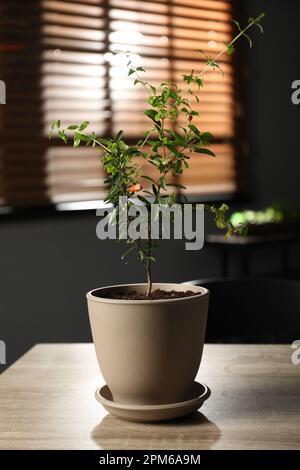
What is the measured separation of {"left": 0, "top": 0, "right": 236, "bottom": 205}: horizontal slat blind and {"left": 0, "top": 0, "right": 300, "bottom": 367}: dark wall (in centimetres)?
20

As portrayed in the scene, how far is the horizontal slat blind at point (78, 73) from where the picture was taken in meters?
3.15

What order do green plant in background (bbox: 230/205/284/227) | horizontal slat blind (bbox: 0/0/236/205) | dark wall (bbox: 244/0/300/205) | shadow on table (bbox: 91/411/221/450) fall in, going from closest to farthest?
1. shadow on table (bbox: 91/411/221/450)
2. horizontal slat blind (bbox: 0/0/236/205)
3. green plant in background (bbox: 230/205/284/227)
4. dark wall (bbox: 244/0/300/205)

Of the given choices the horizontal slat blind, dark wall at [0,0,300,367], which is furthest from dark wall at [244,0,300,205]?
the horizontal slat blind

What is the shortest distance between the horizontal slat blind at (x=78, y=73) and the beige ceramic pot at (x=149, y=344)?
2404 mm

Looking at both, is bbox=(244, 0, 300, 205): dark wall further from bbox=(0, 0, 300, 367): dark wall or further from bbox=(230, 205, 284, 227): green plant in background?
bbox=(230, 205, 284, 227): green plant in background

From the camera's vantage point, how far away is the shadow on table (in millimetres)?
780

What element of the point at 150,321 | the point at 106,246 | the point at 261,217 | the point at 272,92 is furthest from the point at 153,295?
the point at 272,92

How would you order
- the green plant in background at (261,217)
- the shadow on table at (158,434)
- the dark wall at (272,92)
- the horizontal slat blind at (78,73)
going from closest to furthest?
1. the shadow on table at (158,434)
2. the horizontal slat blind at (78,73)
3. the green plant in background at (261,217)
4. the dark wall at (272,92)

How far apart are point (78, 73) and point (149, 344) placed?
2.73 meters

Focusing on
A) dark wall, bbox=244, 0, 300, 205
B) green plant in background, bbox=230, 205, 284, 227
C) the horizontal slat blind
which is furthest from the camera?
dark wall, bbox=244, 0, 300, 205

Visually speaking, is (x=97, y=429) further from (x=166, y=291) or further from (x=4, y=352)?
(x=4, y=352)

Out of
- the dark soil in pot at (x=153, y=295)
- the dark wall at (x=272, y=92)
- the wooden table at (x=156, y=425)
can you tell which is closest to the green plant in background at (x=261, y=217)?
the dark wall at (x=272, y=92)

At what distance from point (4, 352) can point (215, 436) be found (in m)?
2.39

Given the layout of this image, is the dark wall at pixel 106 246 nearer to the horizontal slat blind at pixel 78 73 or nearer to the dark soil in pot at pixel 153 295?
the horizontal slat blind at pixel 78 73
